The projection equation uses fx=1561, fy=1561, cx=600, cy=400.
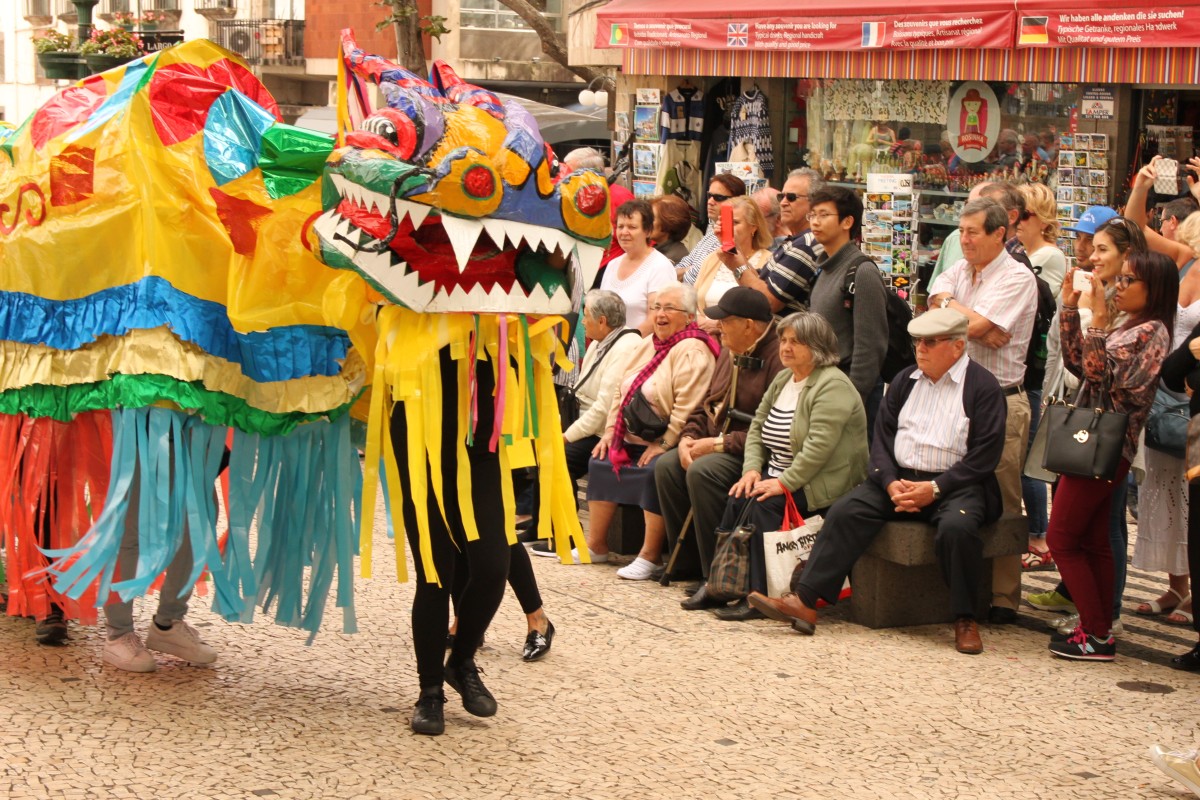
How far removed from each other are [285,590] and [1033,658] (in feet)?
8.13

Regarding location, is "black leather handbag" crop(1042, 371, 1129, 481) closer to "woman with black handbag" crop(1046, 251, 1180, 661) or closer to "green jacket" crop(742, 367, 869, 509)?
"woman with black handbag" crop(1046, 251, 1180, 661)

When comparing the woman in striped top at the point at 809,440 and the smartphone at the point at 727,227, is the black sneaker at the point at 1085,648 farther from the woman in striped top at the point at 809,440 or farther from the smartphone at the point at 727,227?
the smartphone at the point at 727,227

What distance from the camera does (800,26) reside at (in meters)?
10.4

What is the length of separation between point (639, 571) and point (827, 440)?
3.51ft

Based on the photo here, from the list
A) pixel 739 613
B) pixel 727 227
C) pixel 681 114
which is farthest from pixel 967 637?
pixel 681 114

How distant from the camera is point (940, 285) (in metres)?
6.17

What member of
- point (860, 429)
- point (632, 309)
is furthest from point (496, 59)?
point (860, 429)

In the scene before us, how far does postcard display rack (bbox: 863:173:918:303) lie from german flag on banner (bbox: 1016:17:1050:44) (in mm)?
1038

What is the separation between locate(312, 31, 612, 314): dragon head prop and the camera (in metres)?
4.00

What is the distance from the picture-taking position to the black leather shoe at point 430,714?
4305mm

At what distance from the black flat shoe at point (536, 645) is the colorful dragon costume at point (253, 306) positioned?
0.55m

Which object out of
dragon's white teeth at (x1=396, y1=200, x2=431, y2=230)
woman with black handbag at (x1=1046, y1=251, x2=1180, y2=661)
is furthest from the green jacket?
dragon's white teeth at (x1=396, y1=200, x2=431, y2=230)

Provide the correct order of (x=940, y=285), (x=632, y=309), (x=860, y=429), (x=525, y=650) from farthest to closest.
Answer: (x=632, y=309) → (x=940, y=285) → (x=860, y=429) → (x=525, y=650)

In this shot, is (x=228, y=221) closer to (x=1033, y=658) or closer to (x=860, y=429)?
(x=860, y=429)
